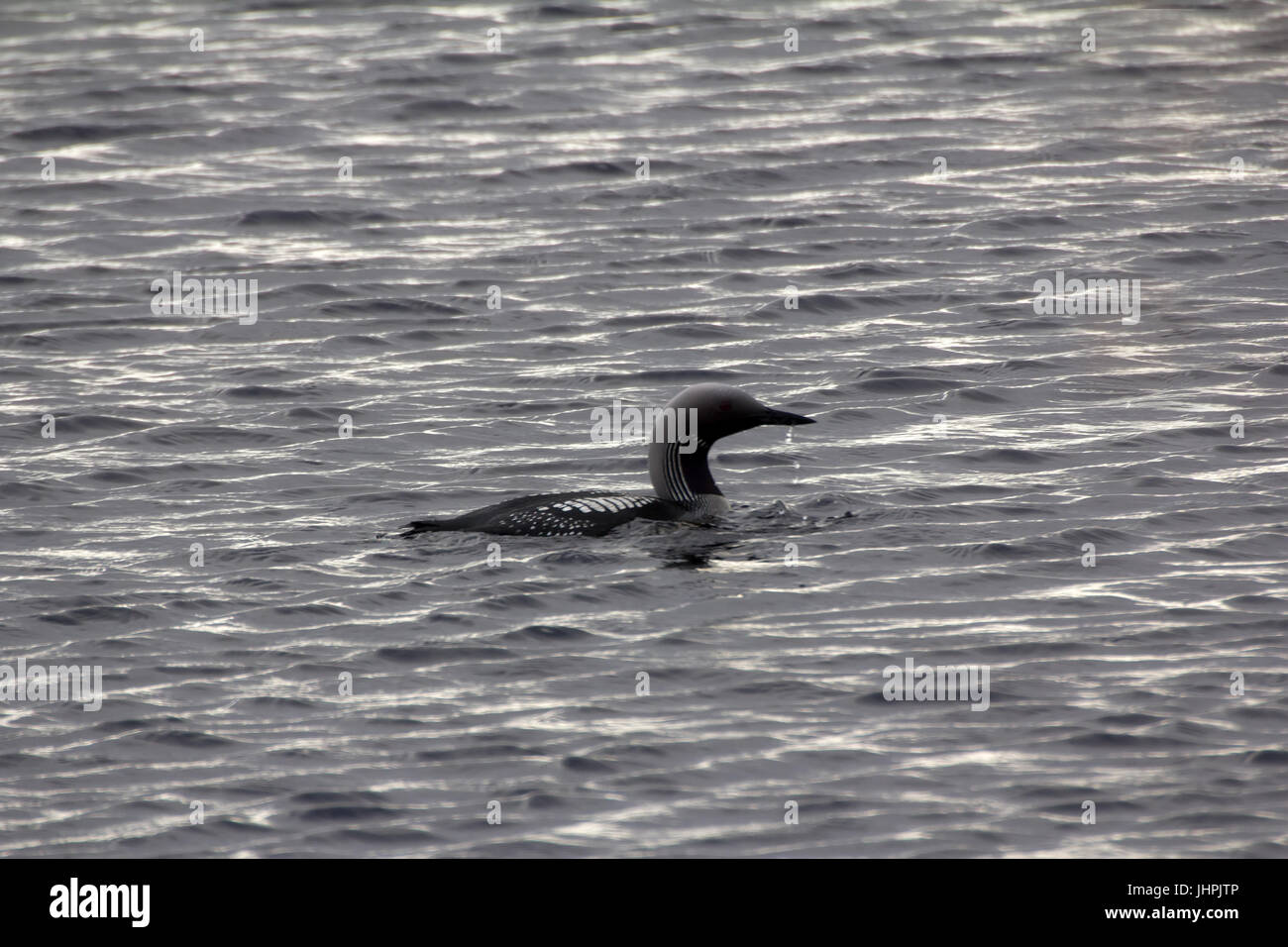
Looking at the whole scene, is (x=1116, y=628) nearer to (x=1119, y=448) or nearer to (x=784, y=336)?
(x=1119, y=448)

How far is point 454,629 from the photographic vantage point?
881 centimetres

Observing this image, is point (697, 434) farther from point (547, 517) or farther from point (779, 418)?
point (547, 517)

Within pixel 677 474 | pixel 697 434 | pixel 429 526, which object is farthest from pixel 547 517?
pixel 697 434

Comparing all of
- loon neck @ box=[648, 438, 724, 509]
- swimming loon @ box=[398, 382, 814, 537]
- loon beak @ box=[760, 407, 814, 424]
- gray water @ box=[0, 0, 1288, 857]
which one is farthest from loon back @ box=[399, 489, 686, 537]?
loon beak @ box=[760, 407, 814, 424]

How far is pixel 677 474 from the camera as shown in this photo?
1047 cm

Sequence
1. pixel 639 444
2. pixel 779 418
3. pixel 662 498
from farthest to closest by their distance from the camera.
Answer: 1. pixel 639 444
2. pixel 779 418
3. pixel 662 498

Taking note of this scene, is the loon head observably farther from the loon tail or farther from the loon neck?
the loon tail

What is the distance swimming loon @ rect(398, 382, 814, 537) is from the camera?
9.95 metres

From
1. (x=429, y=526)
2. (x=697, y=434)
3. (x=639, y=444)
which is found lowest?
(x=429, y=526)

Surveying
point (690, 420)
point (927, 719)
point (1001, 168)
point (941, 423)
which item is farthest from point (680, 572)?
point (1001, 168)

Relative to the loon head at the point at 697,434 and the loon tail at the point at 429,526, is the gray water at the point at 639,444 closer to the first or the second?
the loon tail at the point at 429,526

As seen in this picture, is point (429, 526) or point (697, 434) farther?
point (697, 434)

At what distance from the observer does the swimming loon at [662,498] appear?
9945 mm

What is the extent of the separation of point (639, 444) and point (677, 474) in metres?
1.92
